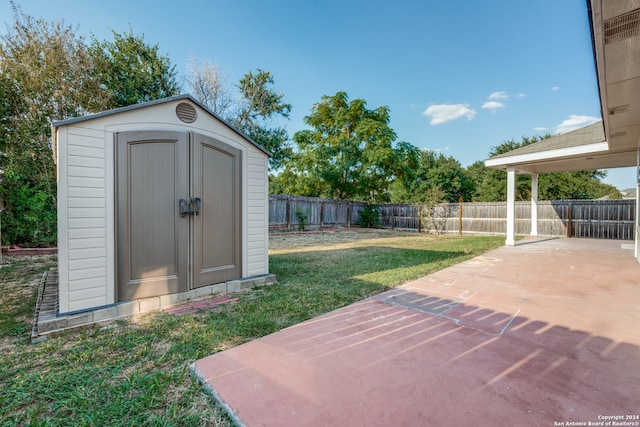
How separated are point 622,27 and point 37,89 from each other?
535 inches

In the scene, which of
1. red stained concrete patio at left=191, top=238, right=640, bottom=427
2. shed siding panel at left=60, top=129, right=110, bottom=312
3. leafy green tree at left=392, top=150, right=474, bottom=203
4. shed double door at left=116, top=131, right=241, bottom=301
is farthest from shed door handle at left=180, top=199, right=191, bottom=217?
leafy green tree at left=392, top=150, right=474, bottom=203

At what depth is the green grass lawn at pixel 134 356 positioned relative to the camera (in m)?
1.46

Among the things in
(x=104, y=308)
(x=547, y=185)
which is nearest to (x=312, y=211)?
(x=104, y=308)

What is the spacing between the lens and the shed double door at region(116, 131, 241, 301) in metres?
2.88

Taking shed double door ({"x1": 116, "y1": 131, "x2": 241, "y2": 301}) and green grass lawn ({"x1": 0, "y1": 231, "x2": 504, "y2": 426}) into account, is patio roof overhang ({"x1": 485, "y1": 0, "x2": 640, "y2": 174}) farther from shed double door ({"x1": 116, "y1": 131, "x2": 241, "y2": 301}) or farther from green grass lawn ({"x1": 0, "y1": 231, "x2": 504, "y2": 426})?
shed double door ({"x1": 116, "y1": 131, "x2": 241, "y2": 301})

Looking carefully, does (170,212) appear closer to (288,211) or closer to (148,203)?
(148,203)

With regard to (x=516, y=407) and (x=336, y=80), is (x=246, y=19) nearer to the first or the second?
(x=336, y=80)

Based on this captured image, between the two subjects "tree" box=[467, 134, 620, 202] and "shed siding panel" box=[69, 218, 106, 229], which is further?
"tree" box=[467, 134, 620, 202]

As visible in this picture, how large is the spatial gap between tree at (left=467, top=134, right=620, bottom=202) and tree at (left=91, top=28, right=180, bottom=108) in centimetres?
1819

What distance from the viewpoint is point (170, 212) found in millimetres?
3086

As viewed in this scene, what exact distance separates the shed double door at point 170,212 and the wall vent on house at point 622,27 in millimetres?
3838

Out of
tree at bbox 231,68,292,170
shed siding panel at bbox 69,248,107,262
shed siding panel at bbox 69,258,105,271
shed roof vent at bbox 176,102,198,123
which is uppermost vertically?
tree at bbox 231,68,292,170

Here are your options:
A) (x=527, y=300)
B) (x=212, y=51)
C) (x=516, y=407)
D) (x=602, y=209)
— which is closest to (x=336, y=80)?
(x=212, y=51)

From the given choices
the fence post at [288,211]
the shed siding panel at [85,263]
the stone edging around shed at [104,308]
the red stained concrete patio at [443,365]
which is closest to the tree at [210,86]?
the fence post at [288,211]
